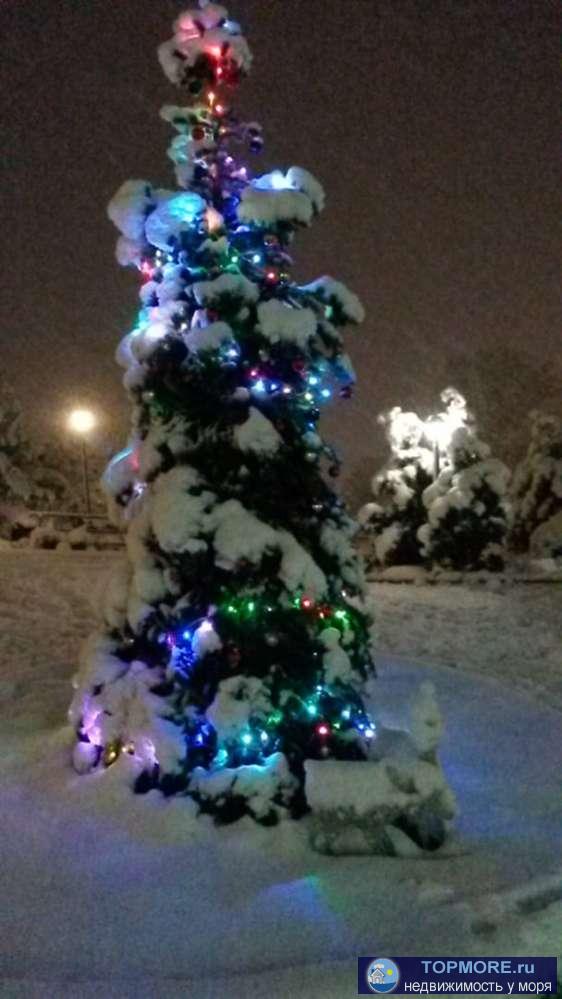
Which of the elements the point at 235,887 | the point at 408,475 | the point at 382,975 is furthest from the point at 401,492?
the point at 382,975

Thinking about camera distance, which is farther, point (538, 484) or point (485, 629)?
point (538, 484)

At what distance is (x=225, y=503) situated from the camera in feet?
20.0

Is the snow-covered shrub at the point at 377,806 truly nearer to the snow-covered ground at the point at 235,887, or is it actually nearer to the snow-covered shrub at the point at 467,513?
the snow-covered ground at the point at 235,887

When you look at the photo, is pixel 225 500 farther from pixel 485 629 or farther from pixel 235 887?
pixel 485 629

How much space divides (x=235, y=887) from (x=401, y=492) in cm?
1603

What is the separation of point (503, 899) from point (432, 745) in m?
1.05

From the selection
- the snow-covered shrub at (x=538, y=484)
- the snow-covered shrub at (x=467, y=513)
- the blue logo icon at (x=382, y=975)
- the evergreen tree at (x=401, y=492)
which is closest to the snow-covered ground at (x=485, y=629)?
the snow-covered shrub at (x=467, y=513)

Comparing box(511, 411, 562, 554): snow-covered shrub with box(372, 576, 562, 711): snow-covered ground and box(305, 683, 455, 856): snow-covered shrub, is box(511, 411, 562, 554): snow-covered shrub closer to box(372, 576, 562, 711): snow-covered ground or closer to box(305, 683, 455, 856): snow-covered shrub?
box(372, 576, 562, 711): snow-covered ground

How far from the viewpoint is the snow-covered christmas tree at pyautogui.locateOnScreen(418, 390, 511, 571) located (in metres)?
19.5

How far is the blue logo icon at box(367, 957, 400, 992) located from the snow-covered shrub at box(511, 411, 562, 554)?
70.3ft

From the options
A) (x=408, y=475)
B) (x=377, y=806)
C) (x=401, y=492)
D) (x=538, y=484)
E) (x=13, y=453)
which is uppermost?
(x=13, y=453)

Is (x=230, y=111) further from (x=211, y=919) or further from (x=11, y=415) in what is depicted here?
(x=11, y=415)

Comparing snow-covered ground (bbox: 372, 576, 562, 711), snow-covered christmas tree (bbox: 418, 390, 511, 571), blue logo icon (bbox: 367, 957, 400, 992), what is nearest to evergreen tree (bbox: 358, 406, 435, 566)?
snow-covered christmas tree (bbox: 418, 390, 511, 571)

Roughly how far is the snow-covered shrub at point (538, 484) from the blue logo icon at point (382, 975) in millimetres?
21413
